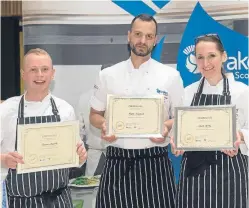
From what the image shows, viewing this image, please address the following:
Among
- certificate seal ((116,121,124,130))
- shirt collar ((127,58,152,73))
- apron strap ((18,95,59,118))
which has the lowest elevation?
certificate seal ((116,121,124,130))

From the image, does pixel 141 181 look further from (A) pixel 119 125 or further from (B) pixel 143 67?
(B) pixel 143 67

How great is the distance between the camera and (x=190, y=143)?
2139 mm

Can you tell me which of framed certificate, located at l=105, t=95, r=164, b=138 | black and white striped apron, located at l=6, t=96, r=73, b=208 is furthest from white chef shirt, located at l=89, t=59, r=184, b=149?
black and white striped apron, located at l=6, t=96, r=73, b=208

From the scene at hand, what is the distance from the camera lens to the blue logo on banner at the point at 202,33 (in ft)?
8.39

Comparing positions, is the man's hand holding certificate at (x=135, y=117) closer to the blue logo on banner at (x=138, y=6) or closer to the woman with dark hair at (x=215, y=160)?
the woman with dark hair at (x=215, y=160)

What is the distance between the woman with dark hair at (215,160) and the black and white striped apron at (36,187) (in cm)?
57

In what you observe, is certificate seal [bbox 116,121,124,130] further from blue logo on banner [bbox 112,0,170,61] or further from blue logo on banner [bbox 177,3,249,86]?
blue logo on banner [bbox 112,0,170,61]

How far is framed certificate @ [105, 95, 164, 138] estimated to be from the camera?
7.26ft

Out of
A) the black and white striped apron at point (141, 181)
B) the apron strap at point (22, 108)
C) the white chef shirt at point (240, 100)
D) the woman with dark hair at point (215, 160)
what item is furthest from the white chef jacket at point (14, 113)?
the white chef shirt at point (240, 100)

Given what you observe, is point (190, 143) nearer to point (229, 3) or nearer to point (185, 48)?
point (185, 48)

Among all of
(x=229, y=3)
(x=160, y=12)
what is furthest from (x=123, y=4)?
(x=229, y=3)

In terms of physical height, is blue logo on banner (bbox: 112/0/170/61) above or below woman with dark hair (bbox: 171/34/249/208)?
above

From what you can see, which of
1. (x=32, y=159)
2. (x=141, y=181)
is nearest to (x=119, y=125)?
(x=141, y=181)

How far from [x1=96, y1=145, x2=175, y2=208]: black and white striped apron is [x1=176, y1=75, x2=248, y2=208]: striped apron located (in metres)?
0.13
